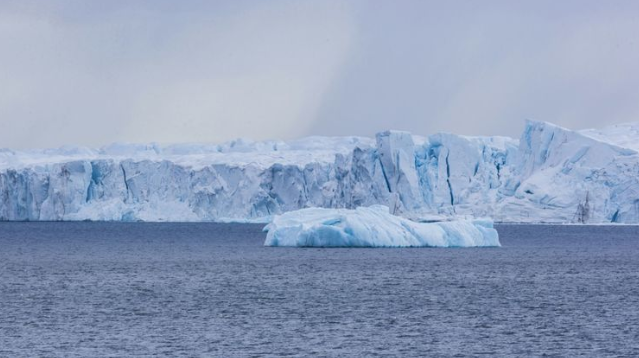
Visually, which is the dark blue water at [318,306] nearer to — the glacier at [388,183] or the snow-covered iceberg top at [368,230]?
the snow-covered iceberg top at [368,230]

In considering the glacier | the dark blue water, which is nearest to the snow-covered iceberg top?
the dark blue water

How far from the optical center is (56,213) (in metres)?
80.6

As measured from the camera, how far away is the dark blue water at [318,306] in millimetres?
18719

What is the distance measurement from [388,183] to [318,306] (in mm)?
45479

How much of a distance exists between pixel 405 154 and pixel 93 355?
54.0m

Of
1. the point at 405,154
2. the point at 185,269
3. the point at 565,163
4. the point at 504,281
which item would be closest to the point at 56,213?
the point at 405,154

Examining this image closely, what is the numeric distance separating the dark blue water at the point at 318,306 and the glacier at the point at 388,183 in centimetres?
2164

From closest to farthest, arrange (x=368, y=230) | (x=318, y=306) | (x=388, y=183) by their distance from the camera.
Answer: (x=318, y=306) < (x=368, y=230) < (x=388, y=183)

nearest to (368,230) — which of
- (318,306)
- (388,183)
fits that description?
(388,183)

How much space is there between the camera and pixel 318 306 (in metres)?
25.8

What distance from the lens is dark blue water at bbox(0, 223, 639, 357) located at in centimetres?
1872

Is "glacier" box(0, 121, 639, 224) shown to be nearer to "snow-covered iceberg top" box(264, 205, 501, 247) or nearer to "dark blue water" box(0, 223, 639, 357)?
"snow-covered iceberg top" box(264, 205, 501, 247)

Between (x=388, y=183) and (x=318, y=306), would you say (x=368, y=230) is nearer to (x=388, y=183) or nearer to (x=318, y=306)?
(x=388, y=183)

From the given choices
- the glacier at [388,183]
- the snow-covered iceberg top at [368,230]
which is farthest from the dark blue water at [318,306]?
the glacier at [388,183]
